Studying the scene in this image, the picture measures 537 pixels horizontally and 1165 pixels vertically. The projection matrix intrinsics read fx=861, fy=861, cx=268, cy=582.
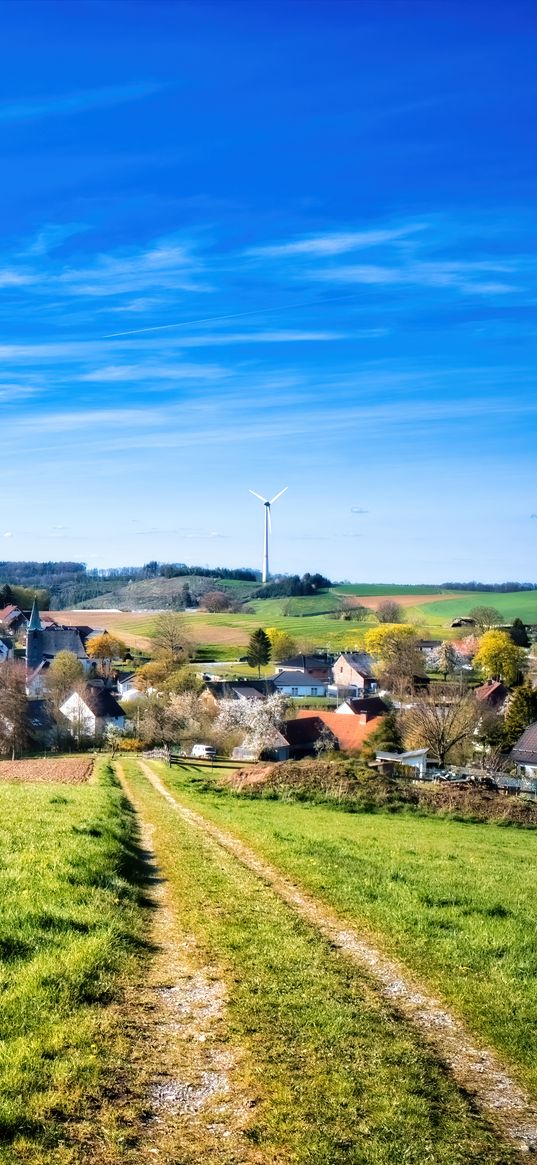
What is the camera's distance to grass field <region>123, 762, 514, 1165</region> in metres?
6.35

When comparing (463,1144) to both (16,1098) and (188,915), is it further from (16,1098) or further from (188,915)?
(188,915)

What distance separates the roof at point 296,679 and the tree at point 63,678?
37.6m

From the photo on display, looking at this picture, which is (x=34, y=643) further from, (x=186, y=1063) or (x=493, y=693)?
(x=186, y=1063)

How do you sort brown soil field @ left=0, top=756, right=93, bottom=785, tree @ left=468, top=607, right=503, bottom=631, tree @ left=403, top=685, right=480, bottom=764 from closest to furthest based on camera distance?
brown soil field @ left=0, top=756, right=93, bottom=785 < tree @ left=403, top=685, right=480, bottom=764 < tree @ left=468, top=607, right=503, bottom=631

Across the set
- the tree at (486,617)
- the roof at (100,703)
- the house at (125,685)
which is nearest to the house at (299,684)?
the house at (125,685)

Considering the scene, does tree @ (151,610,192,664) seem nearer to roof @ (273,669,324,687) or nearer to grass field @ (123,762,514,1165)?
roof @ (273,669,324,687)

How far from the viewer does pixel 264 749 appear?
69.5 metres

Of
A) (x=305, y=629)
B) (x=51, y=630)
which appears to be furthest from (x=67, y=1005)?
(x=305, y=629)

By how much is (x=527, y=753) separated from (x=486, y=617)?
8566 cm

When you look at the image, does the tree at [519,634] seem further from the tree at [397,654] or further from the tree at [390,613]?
the tree at [390,613]

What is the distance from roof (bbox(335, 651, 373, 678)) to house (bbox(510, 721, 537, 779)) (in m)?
60.7

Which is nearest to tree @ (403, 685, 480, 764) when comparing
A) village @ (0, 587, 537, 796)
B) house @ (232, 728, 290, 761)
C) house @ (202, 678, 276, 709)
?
village @ (0, 587, 537, 796)

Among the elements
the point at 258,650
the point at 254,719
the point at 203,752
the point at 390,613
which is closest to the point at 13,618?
the point at 258,650

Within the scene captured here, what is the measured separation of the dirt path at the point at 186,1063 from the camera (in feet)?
20.4
